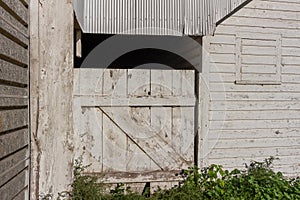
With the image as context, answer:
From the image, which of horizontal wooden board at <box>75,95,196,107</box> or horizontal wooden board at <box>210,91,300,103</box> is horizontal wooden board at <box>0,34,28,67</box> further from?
horizontal wooden board at <box>210,91,300,103</box>

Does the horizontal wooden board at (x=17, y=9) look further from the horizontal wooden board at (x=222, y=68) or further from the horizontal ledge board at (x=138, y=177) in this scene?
the horizontal wooden board at (x=222, y=68)

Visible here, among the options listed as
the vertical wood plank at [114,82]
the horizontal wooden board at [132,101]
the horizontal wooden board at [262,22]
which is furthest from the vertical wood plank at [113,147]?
the horizontal wooden board at [262,22]

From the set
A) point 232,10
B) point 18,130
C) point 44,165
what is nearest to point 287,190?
point 232,10

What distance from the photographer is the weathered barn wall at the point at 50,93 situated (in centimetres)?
311

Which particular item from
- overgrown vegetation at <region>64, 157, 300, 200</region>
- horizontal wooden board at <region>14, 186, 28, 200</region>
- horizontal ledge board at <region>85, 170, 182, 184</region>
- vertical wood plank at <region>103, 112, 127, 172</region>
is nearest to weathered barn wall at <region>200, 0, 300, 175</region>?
overgrown vegetation at <region>64, 157, 300, 200</region>

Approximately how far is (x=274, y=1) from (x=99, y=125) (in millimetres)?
3406

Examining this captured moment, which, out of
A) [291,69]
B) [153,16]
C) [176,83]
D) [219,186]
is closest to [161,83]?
[176,83]

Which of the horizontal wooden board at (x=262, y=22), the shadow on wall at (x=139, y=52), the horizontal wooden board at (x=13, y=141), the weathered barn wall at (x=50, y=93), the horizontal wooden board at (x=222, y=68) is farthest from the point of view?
the shadow on wall at (x=139, y=52)

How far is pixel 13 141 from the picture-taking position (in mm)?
2570

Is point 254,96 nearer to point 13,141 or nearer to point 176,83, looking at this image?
point 176,83

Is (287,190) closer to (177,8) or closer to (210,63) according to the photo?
(210,63)

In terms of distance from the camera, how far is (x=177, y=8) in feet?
14.2

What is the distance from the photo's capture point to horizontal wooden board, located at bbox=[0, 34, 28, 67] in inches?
91.1

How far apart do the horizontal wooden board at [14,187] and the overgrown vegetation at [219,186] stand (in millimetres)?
733
